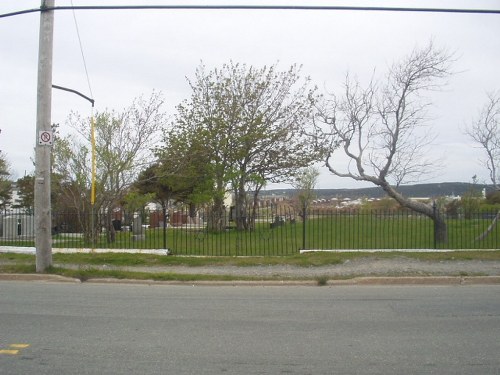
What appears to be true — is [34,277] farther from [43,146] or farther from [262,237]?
[262,237]

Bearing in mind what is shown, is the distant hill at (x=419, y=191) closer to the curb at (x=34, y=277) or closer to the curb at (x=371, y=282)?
the curb at (x=371, y=282)

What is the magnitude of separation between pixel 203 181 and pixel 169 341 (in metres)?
21.3

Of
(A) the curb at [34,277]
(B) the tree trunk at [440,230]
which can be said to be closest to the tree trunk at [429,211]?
(B) the tree trunk at [440,230]

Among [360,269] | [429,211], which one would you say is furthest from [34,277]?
[429,211]

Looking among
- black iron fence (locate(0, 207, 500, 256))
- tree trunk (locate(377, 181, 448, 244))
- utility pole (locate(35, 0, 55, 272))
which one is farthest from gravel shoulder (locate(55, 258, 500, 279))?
tree trunk (locate(377, 181, 448, 244))

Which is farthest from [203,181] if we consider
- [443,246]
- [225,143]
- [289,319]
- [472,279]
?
[289,319]

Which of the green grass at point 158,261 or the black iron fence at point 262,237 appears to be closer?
the green grass at point 158,261

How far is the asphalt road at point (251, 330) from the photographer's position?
5008 millimetres

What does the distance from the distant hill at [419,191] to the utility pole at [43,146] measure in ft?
42.8

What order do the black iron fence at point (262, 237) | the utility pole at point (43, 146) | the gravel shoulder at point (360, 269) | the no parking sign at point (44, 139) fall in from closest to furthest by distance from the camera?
the gravel shoulder at point (360, 269)
the no parking sign at point (44, 139)
the utility pole at point (43, 146)
the black iron fence at point (262, 237)

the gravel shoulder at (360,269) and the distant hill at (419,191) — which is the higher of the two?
the distant hill at (419,191)

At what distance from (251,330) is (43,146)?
23.9 feet

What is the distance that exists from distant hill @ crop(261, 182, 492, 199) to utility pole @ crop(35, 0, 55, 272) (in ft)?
42.8

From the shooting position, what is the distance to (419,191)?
80.7ft
